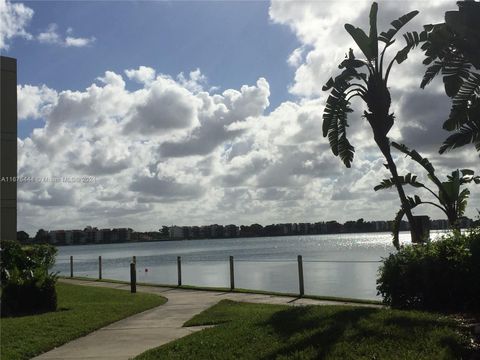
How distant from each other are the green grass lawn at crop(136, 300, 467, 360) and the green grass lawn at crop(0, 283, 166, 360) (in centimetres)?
216

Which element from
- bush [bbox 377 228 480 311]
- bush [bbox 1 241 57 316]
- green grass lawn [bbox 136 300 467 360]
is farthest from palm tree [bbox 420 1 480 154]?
bush [bbox 1 241 57 316]

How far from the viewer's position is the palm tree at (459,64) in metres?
12.9

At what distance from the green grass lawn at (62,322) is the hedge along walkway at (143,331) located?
0.23 metres

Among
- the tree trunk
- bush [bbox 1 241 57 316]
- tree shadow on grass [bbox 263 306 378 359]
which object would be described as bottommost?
tree shadow on grass [bbox 263 306 378 359]

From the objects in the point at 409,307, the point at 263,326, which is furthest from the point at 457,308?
the point at 263,326

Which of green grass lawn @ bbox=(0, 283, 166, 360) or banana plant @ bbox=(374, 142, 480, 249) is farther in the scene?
banana plant @ bbox=(374, 142, 480, 249)

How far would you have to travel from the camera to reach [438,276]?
9180mm

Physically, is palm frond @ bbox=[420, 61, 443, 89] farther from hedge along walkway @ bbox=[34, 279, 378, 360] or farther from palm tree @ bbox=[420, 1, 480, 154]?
hedge along walkway @ bbox=[34, 279, 378, 360]

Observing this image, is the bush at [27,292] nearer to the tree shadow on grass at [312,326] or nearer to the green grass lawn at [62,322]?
the green grass lawn at [62,322]

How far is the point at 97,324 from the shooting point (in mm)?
11281

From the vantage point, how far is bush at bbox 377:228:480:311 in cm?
902

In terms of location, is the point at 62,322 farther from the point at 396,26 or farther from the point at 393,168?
the point at 396,26

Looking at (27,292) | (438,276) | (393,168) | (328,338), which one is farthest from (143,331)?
(393,168)

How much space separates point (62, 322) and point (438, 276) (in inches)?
279
